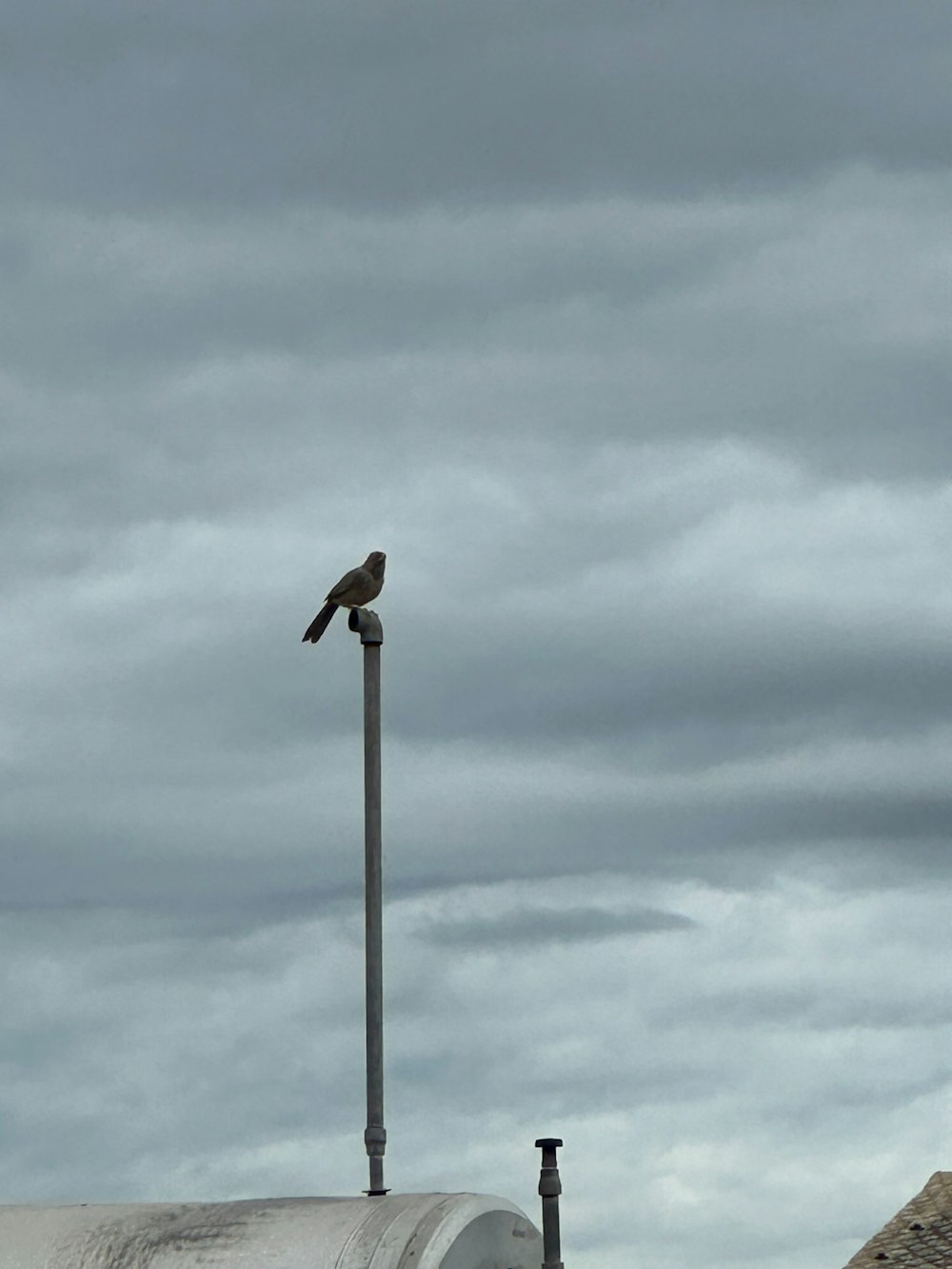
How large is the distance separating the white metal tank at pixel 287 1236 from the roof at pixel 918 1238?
24507mm

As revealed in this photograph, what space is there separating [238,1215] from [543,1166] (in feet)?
6.59

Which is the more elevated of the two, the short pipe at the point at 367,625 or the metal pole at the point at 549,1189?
the short pipe at the point at 367,625

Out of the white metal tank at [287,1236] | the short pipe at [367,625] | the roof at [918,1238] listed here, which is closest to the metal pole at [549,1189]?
the white metal tank at [287,1236]

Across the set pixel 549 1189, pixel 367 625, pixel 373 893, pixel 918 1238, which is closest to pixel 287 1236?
pixel 549 1189

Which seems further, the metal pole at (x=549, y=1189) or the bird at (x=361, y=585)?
the bird at (x=361, y=585)

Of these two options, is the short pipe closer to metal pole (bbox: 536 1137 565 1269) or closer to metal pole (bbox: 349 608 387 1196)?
metal pole (bbox: 349 608 387 1196)

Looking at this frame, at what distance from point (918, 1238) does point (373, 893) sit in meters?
24.8

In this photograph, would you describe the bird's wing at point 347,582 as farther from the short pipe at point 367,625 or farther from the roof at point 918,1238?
the roof at point 918,1238

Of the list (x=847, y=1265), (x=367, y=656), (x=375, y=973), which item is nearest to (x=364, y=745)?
(x=367, y=656)

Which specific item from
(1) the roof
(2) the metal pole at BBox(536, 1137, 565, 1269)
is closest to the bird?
(2) the metal pole at BBox(536, 1137, 565, 1269)

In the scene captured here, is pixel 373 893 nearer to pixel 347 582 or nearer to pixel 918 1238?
pixel 347 582

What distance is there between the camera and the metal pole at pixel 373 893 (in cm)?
1566

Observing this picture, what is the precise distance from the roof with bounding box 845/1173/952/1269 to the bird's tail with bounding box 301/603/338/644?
22986mm

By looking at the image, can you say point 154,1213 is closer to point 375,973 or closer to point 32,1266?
point 32,1266
